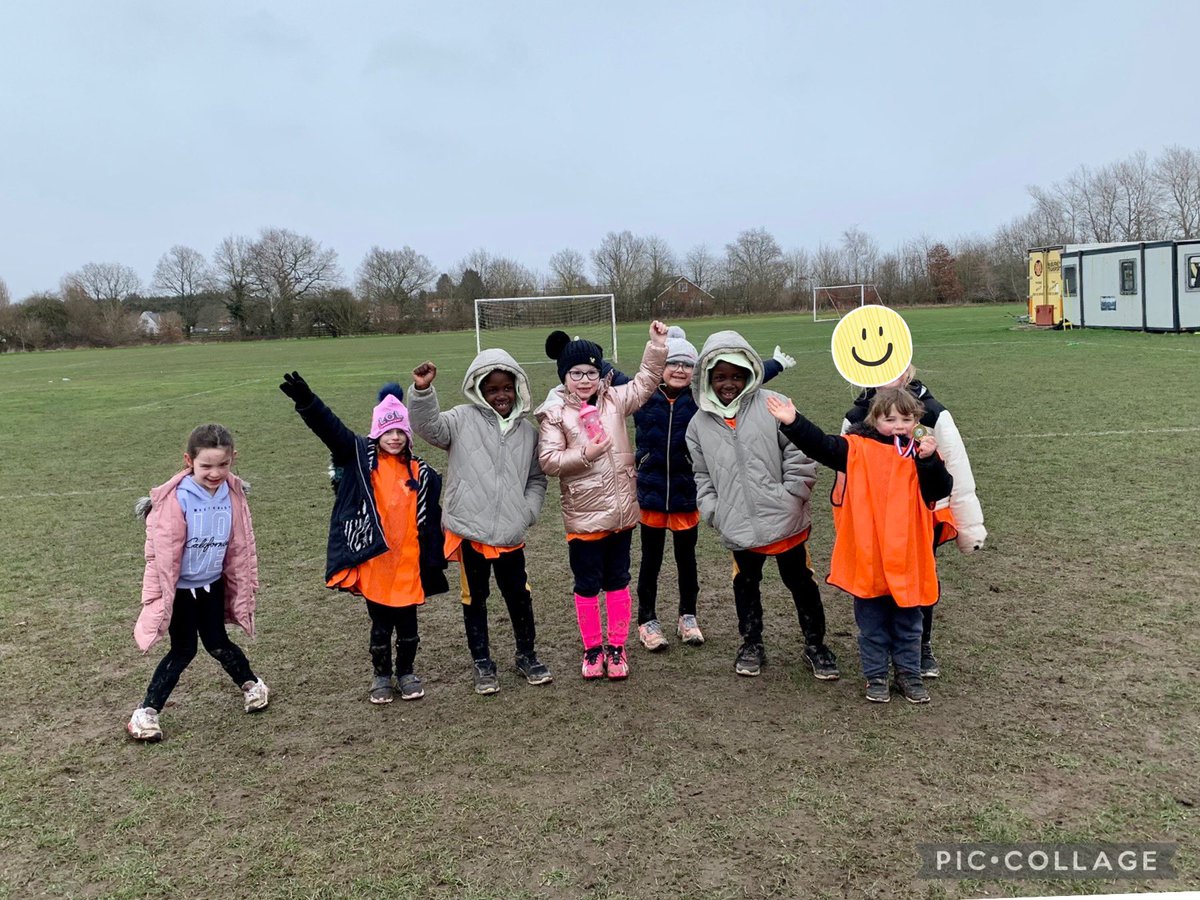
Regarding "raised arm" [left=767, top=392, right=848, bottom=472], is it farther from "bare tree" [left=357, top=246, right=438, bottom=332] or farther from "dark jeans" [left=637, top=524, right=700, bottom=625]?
"bare tree" [left=357, top=246, right=438, bottom=332]

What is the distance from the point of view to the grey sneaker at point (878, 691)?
3893mm

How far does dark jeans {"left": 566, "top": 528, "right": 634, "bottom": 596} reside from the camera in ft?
14.2

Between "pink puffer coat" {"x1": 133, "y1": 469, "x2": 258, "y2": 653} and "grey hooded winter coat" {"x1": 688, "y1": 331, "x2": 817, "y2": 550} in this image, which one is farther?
"grey hooded winter coat" {"x1": 688, "y1": 331, "x2": 817, "y2": 550}

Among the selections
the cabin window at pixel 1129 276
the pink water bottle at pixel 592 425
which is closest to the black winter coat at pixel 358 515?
the pink water bottle at pixel 592 425

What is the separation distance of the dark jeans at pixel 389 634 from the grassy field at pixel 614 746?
0.66 feet

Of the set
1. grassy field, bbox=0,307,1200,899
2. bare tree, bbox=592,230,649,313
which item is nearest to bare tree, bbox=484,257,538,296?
bare tree, bbox=592,230,649,313

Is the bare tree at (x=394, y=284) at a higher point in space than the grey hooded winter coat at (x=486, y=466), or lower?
higher

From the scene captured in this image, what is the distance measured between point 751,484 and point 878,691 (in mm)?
1103

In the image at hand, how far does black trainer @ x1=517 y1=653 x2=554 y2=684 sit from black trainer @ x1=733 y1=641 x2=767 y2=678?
37.7 inches

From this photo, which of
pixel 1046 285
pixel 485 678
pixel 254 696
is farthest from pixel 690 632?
pixel 1046 285

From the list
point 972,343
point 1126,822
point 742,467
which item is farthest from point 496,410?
point 972,343

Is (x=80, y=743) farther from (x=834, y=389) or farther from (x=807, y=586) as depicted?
(x=834, y=389)

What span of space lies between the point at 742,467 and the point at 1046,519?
3.91 metres

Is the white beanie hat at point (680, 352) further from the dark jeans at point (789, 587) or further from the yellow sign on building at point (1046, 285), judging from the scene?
the yellow sign on building at point (1046, 285)
